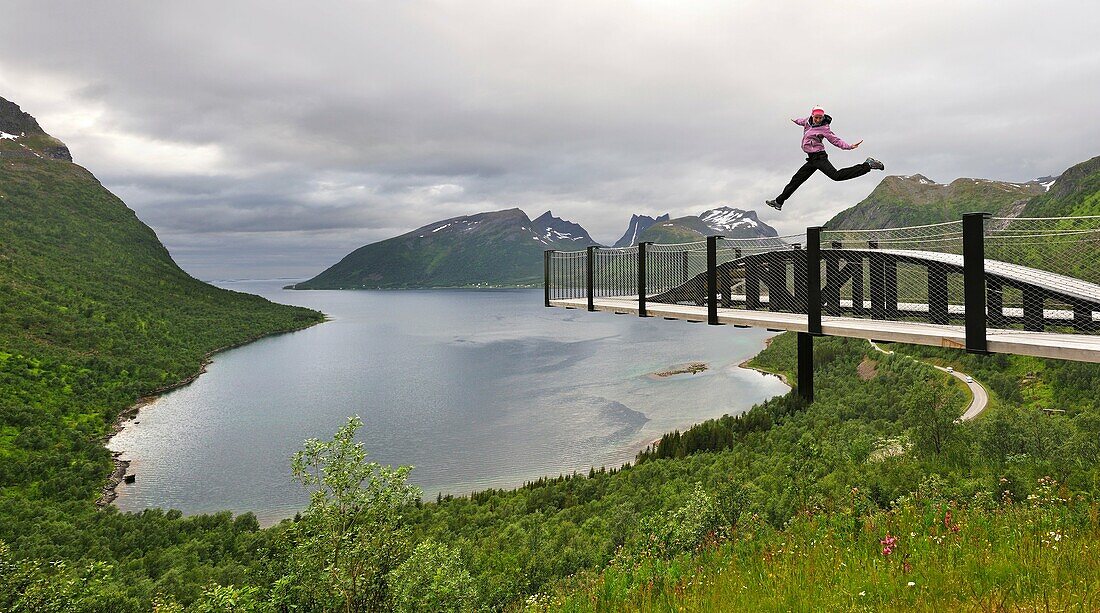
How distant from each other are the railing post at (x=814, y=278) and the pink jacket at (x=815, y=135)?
145cm

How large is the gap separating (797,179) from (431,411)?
154ft

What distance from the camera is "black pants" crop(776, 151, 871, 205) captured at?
850cm

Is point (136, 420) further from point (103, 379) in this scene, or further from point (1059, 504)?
point (1059, 504)

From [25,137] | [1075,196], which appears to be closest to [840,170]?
[1075,196]

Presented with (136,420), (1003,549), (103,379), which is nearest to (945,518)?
(1003,549)

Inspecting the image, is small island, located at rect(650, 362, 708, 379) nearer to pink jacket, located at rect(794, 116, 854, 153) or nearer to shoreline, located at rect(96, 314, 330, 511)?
shoreline, located at rect(96, 314, 330, 511)

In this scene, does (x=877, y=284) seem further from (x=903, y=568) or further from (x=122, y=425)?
(x=122, y=425)

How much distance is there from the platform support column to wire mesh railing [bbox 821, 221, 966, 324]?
4301mm

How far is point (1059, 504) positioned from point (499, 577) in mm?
13777

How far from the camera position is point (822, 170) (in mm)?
9023

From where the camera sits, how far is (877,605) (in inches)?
178

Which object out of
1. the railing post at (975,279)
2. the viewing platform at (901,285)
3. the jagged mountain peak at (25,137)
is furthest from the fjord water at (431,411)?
the jagged mountain peak at (25,137)

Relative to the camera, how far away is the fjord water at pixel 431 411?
35094mm

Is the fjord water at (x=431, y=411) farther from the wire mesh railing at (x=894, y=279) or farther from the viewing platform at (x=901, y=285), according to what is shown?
the wire mesh railing at (x=894, y=279)
